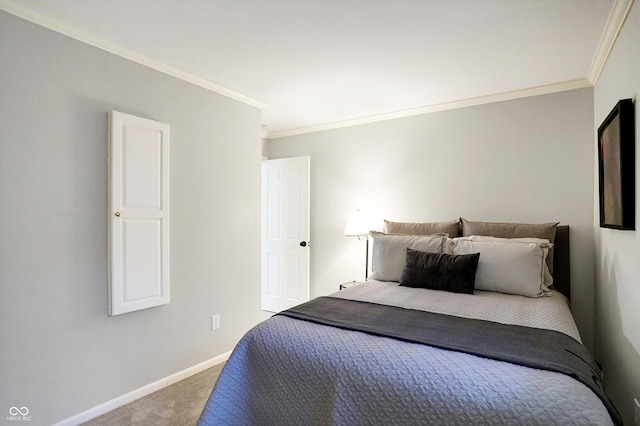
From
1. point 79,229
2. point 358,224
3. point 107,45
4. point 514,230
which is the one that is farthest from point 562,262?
point 107,45

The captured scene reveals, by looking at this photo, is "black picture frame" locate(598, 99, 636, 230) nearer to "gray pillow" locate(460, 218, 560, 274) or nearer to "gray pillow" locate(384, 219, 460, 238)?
"gray pillow" locate(460, 218, 560, 274)

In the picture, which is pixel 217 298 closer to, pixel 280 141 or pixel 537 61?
pixel 280 141

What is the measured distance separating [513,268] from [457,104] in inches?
68.2

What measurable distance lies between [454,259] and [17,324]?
108 inches

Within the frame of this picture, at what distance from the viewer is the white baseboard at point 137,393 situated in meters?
2.07

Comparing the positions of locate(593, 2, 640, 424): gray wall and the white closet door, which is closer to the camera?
locate(593, 2, 640, 424): gray wall

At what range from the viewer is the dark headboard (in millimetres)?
2727

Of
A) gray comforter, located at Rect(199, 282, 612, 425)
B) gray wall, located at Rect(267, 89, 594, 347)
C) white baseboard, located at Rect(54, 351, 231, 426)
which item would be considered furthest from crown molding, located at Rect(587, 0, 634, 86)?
white baseboard, located at Rect(54, 351, 231, 426)

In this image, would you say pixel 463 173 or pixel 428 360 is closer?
pixel 428 360

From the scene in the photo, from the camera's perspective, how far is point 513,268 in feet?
7.81

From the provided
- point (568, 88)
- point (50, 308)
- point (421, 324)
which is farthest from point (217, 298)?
point (568, 88)

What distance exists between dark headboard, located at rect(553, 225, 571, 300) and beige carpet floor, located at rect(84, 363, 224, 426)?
2.87m

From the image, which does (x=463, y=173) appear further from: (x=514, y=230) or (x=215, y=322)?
(x=215, y=322)

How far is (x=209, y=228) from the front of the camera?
9.61ft
